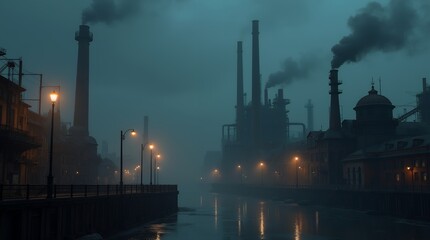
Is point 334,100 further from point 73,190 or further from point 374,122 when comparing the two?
point 73,190

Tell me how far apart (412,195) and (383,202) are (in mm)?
10854

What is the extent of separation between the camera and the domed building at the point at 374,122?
395 feet

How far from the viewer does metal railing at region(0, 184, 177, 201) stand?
34.9 m

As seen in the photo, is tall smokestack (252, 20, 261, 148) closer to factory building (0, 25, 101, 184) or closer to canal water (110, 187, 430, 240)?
factory building (0, 25, 101, 184)

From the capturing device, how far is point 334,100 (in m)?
123

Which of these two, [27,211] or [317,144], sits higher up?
[317,144]

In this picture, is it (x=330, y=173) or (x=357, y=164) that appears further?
(x=330, y=173)

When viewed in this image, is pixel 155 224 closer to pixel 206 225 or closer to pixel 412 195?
pixel 206 225

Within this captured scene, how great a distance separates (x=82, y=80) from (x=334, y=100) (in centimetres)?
5657

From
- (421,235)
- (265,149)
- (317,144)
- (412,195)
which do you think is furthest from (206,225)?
(265,149)

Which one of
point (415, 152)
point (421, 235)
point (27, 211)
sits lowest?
point (421, 235)

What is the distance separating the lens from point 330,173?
402 feet

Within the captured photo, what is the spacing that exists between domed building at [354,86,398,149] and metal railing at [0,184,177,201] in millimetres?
49424

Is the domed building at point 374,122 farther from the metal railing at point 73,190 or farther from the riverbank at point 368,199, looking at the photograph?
the metal railing at point 73,190
